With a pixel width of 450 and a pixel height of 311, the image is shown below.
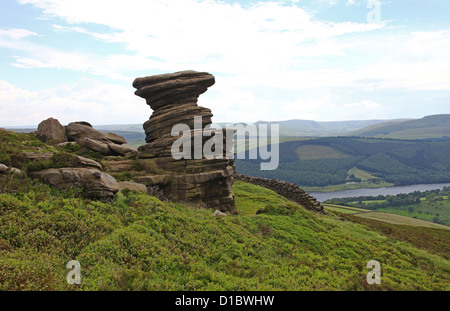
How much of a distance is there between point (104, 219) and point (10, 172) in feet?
23.4

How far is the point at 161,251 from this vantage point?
13.0 metres

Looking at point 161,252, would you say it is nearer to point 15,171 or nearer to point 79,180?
point 79,180

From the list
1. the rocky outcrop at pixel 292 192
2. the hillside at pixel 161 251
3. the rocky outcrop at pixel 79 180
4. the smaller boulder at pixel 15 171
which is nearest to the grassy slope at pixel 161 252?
the hillside at pixel 161 251

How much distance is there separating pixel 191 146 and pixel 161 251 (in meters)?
15.1

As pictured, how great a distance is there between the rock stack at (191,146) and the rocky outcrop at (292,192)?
17.7 m

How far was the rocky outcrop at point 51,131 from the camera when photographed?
30734 millimetres

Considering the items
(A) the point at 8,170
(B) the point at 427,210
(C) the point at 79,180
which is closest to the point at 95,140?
(C) the point at 79,180

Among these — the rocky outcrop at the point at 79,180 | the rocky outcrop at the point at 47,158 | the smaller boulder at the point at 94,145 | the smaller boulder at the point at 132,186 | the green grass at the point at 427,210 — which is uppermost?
the smaller boulder at the point at 94,145

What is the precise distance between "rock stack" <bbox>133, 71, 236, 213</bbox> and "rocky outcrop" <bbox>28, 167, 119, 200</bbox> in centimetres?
617

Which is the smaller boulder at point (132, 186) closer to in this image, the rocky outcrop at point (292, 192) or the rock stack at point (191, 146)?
the rock stack at point (191, 146)

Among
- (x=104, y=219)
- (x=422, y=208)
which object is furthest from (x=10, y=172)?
(x=422, y=208)
